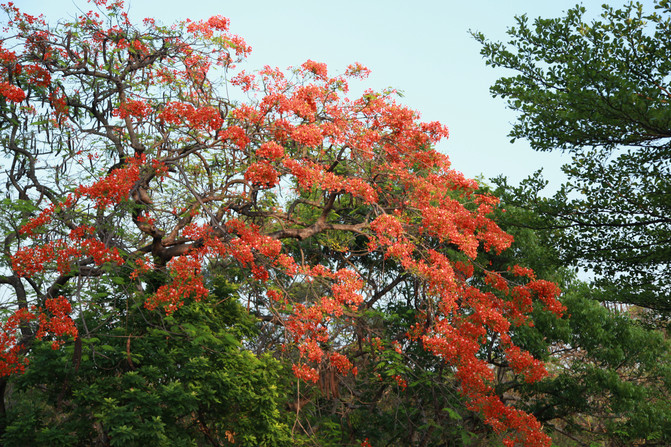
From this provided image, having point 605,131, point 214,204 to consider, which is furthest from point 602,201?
point 214,204

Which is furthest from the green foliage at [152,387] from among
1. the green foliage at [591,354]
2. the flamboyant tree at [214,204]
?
the green foliage at [591,354]

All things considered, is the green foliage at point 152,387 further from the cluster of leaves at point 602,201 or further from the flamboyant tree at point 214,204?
the cluster of leaves at point 602,201

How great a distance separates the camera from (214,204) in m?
8.15

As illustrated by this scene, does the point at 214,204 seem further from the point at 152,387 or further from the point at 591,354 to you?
the point at 591,354

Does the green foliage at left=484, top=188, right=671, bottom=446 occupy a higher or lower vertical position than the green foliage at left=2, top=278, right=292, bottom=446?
higher

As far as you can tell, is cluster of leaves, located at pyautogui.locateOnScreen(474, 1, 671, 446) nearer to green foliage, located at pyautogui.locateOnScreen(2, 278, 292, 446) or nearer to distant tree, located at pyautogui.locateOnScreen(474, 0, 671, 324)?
distant tree, located at pyautogui.locateOnScreen(474, 0, 671, 324)

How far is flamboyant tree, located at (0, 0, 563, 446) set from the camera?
688 centimetres

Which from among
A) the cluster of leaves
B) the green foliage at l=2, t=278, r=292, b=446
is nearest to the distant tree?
the cluster of leaves

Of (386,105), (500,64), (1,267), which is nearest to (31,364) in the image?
(1,267)

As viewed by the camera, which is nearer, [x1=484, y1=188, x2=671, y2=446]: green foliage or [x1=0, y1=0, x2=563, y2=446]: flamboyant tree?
[x1=0, y1=0, x2=563, y2=446]: flamboyant tree

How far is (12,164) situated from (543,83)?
25.9 feet

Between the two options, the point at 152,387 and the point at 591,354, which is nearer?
the point at 152,387

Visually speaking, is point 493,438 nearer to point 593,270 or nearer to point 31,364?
→ point 593,270

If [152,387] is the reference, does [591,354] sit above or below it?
above
